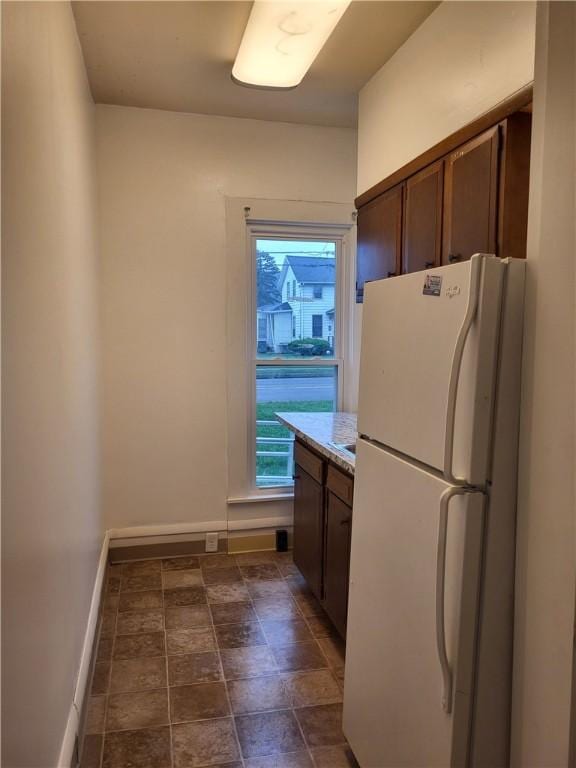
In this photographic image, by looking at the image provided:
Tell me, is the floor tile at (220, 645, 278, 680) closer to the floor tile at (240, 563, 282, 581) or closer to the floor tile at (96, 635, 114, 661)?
the floor tile at (96, 635, 114, 661)

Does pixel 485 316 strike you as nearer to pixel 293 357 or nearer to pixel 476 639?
pixel 476 639

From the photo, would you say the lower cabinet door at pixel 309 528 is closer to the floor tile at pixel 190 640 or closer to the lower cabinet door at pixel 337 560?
the lower cabinet door at pixel 337 560

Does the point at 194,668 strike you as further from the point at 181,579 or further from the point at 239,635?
the point at 181,579

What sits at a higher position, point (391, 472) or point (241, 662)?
point (391, 472)

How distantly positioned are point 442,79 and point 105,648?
286 cm

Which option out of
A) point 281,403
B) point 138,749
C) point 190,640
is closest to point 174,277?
point 281,403

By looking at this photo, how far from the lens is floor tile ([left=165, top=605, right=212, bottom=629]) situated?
9.59 feet

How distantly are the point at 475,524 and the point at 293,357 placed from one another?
8.67 ft

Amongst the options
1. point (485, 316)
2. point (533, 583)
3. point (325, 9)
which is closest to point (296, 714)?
point (533, 583)

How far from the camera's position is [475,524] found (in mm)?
1363

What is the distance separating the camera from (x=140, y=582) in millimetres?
3414

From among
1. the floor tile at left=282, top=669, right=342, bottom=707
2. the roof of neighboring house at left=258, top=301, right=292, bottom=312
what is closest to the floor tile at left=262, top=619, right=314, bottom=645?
the floor tile at left=282, top=669, right=342, bottom=707

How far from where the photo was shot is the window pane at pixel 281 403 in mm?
3926

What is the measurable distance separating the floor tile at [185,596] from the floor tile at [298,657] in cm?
64
